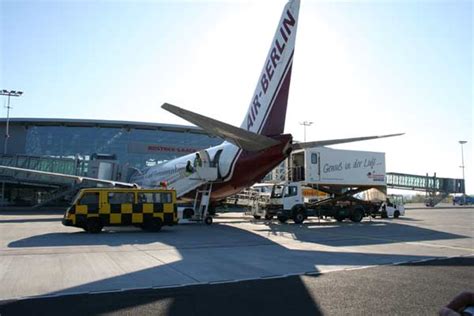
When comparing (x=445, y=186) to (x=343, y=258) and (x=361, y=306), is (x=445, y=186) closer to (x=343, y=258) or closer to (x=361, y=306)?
(x=343, y=258)

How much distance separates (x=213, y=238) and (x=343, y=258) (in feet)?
22.8

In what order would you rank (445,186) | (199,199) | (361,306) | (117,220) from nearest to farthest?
(361,306), (117,220), (199,199), (445,186)

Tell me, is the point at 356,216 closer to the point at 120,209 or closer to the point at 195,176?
the point at 195,176

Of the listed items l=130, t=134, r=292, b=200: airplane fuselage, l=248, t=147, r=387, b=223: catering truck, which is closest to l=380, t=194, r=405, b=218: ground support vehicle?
l=248, t=147, r=387, b=223: catering truck

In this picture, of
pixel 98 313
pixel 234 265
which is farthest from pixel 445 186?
pixel 98 313

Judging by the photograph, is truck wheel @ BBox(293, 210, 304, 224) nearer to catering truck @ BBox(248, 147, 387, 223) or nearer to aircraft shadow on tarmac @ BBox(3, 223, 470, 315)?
catering truck @ BBox(248, 147, 387, 223)

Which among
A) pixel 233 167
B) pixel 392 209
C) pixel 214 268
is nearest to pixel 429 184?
pixel 392 209

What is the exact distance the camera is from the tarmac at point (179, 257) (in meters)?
9.01

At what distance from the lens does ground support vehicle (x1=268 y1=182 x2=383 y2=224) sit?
28484 millimetres

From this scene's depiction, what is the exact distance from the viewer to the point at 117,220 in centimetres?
2002

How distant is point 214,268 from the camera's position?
10.8m

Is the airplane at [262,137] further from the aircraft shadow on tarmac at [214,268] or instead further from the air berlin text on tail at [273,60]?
the aircraft shadow on tarmac at [214,268]

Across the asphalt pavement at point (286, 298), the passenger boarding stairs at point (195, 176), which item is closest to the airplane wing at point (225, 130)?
the asphalt pavement at point (286, 298)

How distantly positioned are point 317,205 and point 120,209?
14.6 meters
